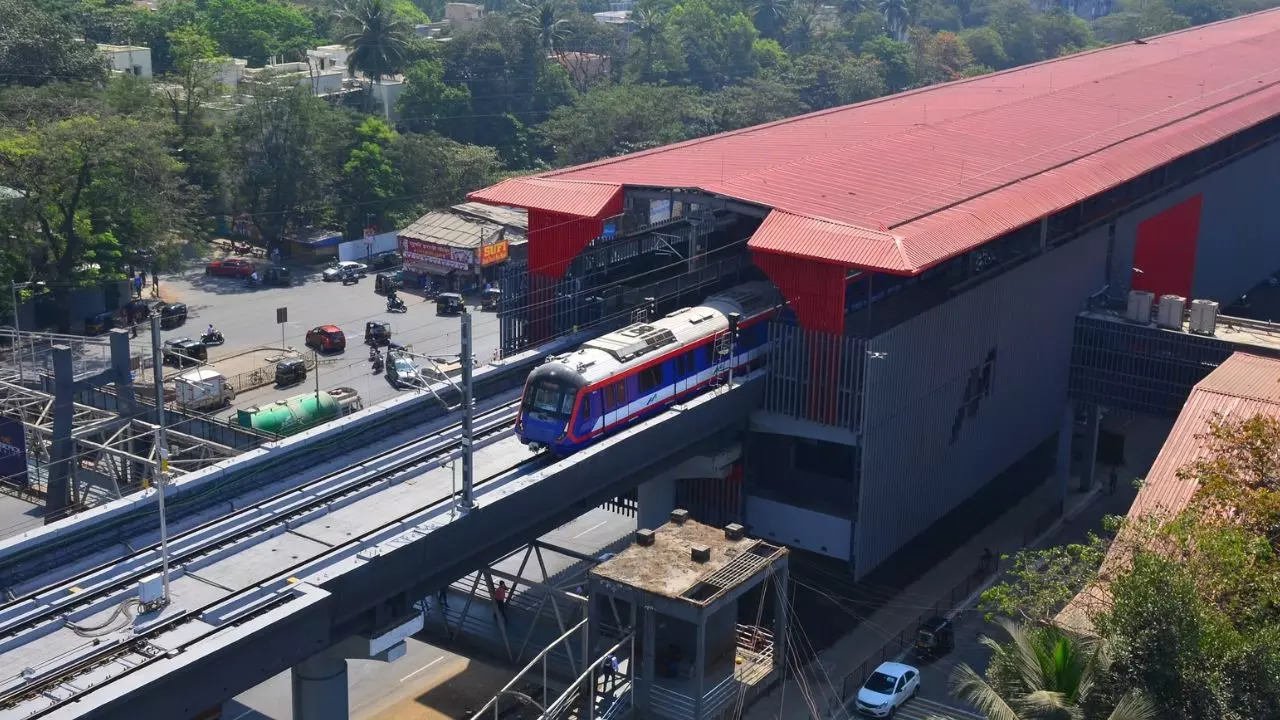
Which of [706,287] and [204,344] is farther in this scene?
[204,344]

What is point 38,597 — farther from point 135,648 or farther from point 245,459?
point 245,459

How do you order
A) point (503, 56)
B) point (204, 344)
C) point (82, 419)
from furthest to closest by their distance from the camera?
1. point (503, 56)
2. point (204, 344)
3. point (82, 419)

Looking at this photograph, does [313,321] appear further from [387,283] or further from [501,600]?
[501,600]

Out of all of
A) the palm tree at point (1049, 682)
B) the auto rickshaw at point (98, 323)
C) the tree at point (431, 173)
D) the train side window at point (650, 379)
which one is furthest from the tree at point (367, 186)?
the palm tree at point (1049, 682)

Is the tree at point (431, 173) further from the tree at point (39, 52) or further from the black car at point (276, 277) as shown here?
the tree at point (39, 52)

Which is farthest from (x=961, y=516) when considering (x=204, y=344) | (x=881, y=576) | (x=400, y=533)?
(x=204, y=344)

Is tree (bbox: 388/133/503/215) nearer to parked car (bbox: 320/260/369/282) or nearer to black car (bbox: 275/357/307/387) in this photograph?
parked car (bbox: 320/260/369/282)
